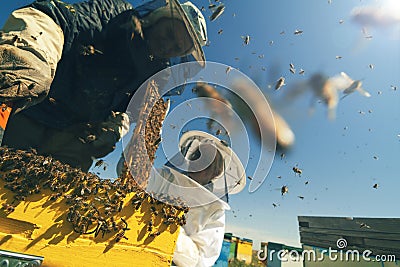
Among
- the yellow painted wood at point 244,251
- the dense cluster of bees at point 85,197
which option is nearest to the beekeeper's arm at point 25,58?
the dense cluster of bees at point 85,197

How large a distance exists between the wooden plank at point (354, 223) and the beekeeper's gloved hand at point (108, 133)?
5.20 m

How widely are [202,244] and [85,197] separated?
1.26m

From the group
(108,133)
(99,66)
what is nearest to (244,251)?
(108,133)

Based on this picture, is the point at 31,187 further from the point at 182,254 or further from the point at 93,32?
the point at 93,32

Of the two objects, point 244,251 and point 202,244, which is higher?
point 202,244

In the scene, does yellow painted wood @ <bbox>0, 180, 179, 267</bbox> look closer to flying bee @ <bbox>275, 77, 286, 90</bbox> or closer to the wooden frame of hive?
the wooden frame of hive

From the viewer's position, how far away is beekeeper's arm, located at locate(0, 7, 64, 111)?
1283 mm

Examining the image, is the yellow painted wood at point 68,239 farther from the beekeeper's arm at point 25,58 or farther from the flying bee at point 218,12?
the flying bee at point 218,12

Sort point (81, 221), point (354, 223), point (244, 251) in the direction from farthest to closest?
point (244, 251)
point (354, 223)
point (81, 221)

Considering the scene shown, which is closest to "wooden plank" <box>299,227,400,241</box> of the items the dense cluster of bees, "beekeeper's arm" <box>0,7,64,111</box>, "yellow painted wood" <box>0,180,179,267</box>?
the dense cluster of bees

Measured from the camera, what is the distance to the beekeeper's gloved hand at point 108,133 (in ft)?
11.5

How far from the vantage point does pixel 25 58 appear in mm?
1348

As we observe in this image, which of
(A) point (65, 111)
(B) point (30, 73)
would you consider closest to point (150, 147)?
(A) point (65, 111)

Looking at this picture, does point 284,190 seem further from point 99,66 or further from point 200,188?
point 99,66
